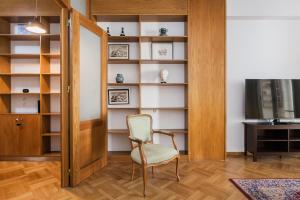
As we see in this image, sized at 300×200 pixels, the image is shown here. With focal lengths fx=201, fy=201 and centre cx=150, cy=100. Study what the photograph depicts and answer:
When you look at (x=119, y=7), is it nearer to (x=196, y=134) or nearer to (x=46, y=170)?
(x=196, y=134)

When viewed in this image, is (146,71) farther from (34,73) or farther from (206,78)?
(34,73)

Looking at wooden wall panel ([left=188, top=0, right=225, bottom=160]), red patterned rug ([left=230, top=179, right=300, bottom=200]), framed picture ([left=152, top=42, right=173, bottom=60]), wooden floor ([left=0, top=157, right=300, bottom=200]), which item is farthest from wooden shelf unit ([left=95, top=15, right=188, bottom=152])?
red patterned rug ([left=230, top=179, right=300, bottom=200])

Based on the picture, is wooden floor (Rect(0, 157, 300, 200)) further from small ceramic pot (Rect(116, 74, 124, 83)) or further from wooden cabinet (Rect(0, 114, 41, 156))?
small ceramic pot (Rect(116, 74, 124, 83))

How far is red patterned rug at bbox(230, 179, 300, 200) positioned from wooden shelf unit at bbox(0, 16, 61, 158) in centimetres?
315

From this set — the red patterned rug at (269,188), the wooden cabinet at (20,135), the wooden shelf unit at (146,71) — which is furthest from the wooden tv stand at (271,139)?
the wooden cabinet at (20,135)

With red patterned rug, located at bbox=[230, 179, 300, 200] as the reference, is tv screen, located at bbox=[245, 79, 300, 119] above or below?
above

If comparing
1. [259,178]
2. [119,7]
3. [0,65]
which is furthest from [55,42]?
[259,178]

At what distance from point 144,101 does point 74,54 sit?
1621 mm

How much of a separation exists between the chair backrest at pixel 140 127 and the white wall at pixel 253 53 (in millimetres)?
1788

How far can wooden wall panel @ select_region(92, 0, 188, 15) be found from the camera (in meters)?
3.47

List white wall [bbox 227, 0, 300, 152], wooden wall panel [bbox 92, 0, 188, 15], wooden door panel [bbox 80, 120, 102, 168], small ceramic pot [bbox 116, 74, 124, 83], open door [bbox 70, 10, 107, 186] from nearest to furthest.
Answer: open door [bbox 70, 10, 107, 186] < wooden door panel [bbox 80, 120, 102, 168] < wooden wall panel [bbox 92, 0, 188, 15] < small ceramic pot [bbox 116, 74, 124, 83] < white wall [bbox 227, 0, 300, 152]

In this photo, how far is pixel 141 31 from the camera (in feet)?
12.3

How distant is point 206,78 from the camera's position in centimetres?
358

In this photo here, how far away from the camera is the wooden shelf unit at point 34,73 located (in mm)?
3709
